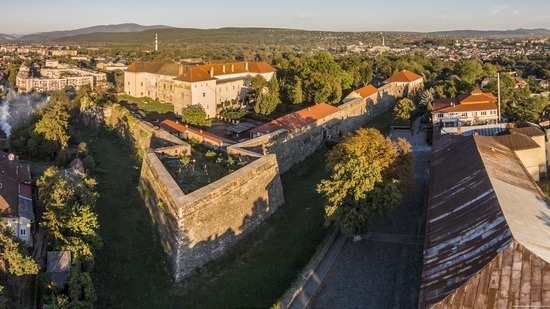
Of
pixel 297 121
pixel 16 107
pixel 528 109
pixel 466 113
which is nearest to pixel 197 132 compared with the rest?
pixel 297 121

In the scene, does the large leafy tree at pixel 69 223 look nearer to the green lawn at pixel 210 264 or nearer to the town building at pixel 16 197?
the green lawn at pixel 210 264

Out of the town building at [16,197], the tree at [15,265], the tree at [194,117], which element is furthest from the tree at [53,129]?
the tree at [15,265]

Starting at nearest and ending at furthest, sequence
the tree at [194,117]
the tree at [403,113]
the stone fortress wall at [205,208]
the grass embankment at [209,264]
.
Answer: the grass embankment at [209,264] → the stone fortress wall at [205,208] → the tree at [194,117] → the tree at [403,113]

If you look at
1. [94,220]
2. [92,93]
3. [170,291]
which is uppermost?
[92,93]

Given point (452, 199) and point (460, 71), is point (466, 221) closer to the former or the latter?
point (452, 199)

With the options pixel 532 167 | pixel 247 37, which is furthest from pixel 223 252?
pixel 247 37

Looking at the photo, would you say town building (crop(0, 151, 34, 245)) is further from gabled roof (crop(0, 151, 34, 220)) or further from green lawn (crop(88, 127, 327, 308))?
green lawn (crop(88, 127, 327, 308))
